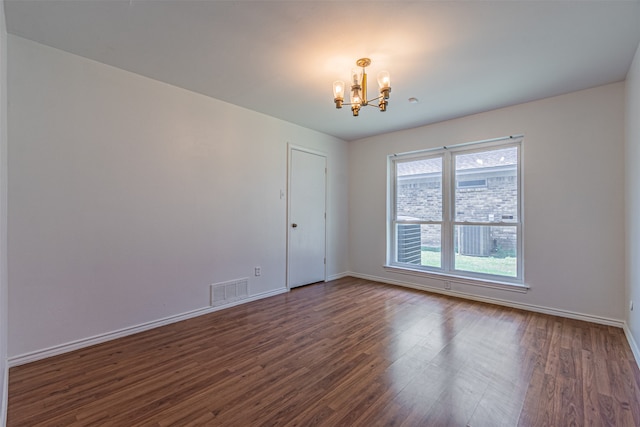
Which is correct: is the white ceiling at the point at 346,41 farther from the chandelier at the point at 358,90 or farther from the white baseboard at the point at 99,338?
the white baseboard at the point at 99,338

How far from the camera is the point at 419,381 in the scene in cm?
203

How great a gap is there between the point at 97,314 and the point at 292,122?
10.9ft

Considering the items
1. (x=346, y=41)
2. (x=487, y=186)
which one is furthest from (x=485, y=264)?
(x=346, y=41)

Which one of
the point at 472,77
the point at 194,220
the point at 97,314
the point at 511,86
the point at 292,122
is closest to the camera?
the point at 97,314

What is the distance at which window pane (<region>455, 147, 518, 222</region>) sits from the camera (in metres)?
3.78

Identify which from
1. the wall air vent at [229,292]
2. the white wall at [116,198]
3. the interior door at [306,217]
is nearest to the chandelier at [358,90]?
the white wall at [116,198]

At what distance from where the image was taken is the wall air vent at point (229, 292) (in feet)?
11.4

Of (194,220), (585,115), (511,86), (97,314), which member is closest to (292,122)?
(194,220)

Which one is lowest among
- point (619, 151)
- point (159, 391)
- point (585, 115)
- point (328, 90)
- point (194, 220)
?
point (159, 391)

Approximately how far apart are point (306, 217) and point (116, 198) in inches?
102

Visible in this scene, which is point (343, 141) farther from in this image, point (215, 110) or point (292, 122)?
point (215, 110)

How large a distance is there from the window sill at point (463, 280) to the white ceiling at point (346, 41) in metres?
2.34

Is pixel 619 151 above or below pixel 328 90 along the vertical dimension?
below

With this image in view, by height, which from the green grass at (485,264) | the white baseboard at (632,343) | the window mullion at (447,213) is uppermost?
the window mullion at (447,213)
